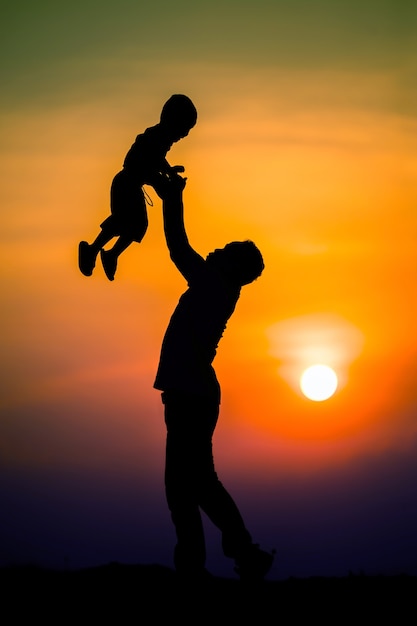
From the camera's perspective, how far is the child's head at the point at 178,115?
6508 millimetres

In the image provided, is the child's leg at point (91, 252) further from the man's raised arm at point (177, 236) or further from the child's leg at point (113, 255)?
the man's raised arm at point (177, 236)

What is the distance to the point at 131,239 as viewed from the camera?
7207 millimetres

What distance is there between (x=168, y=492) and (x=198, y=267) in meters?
1.46

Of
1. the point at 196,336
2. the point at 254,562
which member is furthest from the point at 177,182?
the point at 254,562

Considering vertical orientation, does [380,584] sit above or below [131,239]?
below

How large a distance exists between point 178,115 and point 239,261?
1.15 metres

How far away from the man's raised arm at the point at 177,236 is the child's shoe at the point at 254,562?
6.00 ft

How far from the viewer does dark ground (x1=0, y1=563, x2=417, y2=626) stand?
5.96 metres

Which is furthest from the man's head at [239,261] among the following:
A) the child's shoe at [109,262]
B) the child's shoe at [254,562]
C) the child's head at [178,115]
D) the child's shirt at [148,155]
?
the child's shoe at [254,562]

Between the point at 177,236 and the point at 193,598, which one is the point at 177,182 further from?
the point at 193,598

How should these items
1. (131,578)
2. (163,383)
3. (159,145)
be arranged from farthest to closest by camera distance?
1. (131,578)
2. (159,145)
3. (163,383)

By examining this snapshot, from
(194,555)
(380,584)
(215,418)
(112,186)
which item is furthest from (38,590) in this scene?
(112,186)

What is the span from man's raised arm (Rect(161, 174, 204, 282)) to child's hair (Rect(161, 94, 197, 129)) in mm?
620

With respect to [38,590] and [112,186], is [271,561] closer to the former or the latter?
[38,590]
